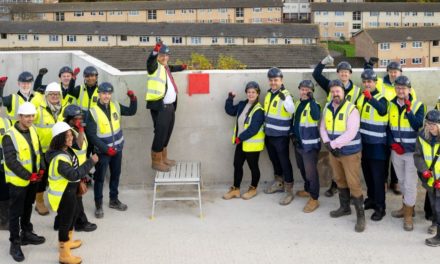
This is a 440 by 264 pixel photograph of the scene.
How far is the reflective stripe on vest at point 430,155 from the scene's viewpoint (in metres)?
6.93

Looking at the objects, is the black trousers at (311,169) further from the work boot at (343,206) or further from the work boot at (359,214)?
the work boot at (359,214)

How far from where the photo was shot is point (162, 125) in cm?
838

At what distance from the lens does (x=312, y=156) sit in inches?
317

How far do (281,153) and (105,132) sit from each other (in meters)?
2.28

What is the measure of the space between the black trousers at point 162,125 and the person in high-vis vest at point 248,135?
2.48 feet

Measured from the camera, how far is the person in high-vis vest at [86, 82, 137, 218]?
25.2 feet

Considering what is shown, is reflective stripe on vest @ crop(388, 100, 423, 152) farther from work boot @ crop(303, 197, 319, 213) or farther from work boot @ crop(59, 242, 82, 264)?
work boot @ crop(59, 242, 82, 264)

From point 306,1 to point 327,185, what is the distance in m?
75.7

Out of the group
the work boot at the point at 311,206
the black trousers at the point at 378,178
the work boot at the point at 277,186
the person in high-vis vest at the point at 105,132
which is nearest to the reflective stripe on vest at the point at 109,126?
the person in high-vis vest at the point at 105,132

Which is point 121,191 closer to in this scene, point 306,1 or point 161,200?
point 161,200

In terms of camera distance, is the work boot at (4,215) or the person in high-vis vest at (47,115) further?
the person in high-vis vest at (47,115)

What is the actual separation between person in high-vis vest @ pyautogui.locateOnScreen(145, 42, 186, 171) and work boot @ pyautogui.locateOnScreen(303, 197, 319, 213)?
6.00 ft

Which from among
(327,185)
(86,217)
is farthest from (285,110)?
(86,217)

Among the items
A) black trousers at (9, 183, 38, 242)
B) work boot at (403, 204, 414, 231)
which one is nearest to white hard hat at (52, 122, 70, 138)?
black trousers at (9, 183, 38, 242)
